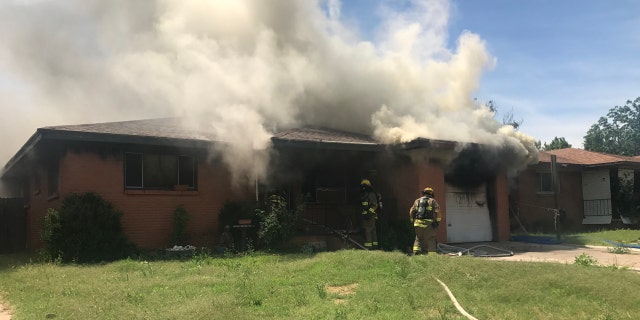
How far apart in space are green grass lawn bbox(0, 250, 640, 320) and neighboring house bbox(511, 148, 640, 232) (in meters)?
12.6

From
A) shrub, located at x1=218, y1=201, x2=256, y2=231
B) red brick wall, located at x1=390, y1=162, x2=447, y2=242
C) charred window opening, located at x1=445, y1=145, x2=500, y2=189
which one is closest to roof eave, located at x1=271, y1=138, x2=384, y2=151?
red brick wall, located at x1=390, y1=162, x2=447, y2=242

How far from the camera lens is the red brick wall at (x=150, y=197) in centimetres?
1072

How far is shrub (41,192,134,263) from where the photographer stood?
9.87m

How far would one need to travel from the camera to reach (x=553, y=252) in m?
12.2

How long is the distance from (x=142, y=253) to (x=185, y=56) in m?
6.20

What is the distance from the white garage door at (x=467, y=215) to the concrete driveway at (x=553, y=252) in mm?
526

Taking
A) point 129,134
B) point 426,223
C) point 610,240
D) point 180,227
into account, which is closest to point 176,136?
point 129,134

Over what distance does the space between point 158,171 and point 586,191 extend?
1783 centimetres

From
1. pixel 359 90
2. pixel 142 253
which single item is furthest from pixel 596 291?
pixel 359 90

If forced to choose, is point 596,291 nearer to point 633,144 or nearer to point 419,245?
point 419,245

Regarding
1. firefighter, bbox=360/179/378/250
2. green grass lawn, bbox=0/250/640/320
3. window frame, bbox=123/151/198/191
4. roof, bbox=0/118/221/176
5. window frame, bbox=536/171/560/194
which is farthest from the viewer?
window frame, bbox=536/171/560/194

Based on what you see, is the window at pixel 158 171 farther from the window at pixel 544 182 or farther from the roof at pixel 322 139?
the window at pixel 544 182

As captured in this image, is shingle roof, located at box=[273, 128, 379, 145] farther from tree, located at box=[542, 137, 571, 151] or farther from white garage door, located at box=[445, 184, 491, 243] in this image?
tree, located at box=[542, 137, 571, 151]

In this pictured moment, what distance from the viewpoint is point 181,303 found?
6137mm
